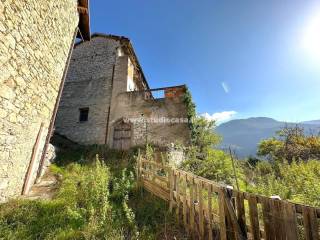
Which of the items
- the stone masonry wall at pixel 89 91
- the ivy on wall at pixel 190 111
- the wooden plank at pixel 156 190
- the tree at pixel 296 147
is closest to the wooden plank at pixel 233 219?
the wooden plank at pixel 156 190

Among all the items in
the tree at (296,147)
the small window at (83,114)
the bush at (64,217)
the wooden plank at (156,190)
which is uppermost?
the small window at (83,114)

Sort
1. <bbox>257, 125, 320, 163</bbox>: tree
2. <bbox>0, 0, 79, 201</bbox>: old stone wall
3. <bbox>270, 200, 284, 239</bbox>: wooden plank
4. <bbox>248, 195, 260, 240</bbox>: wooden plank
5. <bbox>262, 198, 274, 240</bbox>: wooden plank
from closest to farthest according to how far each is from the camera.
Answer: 1. <bbox>270, 200, 284, 239</bbox>: wooden plank
2. <bbox>262, 198, 274, 240</bbox>: wooden plank
3. <bbox>248, 195, 260, 240</bbox>: wooden plank
4. <bbox>0, 0, 79, 201</bbox>: old stone wall
5. <bbox>257, 125, 320, 163</bbox>: tree

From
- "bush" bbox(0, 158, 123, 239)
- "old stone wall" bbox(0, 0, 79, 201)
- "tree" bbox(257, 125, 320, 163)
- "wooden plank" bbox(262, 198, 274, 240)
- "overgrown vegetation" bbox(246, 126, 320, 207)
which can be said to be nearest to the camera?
"wooden plank" bbox(262, 198, 274, 240)

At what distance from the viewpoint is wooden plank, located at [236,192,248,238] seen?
3.09 meters

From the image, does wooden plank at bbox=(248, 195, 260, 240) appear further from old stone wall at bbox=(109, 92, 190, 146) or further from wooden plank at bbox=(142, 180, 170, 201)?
old stone wall at bbox=(109, 92, 190, 146)

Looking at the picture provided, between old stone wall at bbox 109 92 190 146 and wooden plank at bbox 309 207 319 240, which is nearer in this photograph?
wooden plank at bbox 309 207 319 240

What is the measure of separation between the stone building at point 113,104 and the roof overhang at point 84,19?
4186 mm

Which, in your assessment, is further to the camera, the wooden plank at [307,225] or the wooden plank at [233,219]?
the wooden plank at [233,219]

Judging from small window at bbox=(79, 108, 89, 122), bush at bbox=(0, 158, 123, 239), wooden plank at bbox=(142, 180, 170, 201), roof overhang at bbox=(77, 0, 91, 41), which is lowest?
bush at bbox=(0, 158, 123, 239)

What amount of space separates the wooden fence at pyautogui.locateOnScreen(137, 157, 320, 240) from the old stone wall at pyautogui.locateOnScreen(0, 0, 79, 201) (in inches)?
145

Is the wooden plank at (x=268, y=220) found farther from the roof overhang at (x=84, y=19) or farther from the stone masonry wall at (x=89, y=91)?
the stone masonry wall at (x=89, y=91)

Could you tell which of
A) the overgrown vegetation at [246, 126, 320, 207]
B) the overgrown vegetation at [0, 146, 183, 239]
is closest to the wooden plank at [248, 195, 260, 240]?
the overgrown vegetation at [0, 146, 183, 239]

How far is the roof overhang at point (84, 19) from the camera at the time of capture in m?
8.34

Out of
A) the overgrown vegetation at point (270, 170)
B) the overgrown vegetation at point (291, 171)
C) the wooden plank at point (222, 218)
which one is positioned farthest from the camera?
the overgrown vegetation at point (270, 170)
